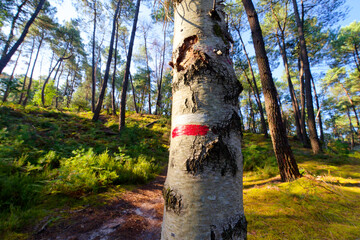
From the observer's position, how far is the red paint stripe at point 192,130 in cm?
74

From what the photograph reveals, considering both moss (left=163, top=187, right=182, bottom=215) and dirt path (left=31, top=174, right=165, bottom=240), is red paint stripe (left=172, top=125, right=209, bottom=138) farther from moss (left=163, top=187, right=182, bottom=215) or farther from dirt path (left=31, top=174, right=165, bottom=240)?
dirt path (left=31, top=174, right=165, bottom=240)

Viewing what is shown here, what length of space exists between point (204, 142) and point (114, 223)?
203 cm

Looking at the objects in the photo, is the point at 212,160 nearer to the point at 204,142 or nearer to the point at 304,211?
the point at 204,142

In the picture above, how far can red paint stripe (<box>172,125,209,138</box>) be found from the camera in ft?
2.41

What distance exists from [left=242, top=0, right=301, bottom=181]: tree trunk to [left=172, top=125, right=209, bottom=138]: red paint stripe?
3.46 meters

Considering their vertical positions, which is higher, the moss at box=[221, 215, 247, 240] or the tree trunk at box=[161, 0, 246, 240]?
the tree trunk at box=[161, 0, 246, 240]

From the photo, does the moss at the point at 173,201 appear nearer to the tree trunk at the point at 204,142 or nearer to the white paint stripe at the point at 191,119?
the tree trunk at the point at 204,142

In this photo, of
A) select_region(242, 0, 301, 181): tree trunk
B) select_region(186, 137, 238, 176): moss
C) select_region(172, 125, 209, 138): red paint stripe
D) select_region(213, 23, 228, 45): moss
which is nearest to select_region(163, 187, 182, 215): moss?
select_region(186, 137, 238, 176): moss

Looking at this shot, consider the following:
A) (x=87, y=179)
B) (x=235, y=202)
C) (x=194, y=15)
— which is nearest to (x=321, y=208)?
(x=235, y=202)

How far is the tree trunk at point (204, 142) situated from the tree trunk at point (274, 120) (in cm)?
325

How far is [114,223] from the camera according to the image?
→ 191 cm

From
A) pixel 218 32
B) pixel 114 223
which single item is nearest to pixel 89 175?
pixel 114 223

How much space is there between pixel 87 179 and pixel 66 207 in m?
0.56

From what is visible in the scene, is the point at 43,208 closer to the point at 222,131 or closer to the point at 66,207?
the point at 66,207
